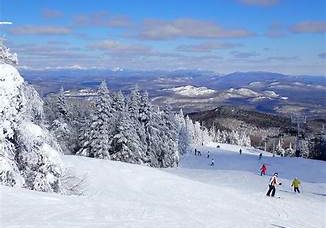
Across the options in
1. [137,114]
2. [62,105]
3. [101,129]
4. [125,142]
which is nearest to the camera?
[101,129]

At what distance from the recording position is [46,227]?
40.9 ft

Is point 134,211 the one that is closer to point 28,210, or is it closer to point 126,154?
point 28,210

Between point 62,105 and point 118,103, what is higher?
point 118,103

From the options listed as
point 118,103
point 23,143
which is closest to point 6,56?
point 23,143

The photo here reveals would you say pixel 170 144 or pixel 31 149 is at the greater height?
pixel 31 149

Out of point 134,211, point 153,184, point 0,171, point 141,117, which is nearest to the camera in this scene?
point 134,211

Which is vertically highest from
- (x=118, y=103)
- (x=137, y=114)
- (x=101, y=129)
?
(x=118, y=103)

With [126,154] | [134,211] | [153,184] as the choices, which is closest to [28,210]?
[134,211]

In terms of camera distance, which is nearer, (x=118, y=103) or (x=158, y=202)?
(x=158, y=202)

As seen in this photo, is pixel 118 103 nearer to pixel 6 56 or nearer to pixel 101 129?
pixel 101 129

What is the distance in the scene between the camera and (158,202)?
21562mm

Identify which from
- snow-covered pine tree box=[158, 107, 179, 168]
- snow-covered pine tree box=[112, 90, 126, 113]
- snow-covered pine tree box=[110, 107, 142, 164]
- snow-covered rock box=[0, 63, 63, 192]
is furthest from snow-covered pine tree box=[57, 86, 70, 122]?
snow-covered rock box=[0, 63, 63, 192]

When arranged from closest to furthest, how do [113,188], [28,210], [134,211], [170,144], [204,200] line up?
1. [28,210]
2. [134,211]
3. [204,200]
4. [113,188]
5. [170,144]

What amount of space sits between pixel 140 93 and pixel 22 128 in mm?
37285
